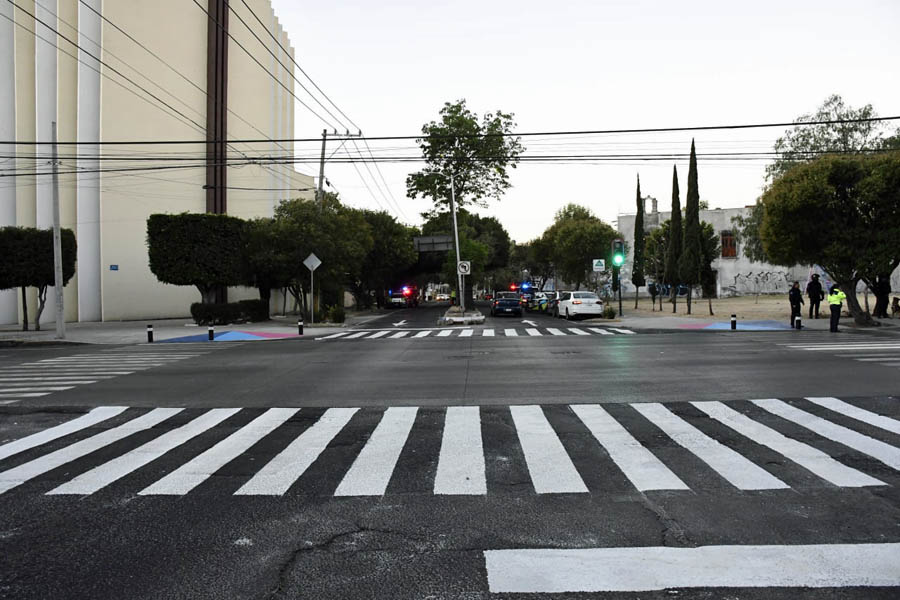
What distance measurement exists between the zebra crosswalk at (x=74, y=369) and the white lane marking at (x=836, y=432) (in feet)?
39.7

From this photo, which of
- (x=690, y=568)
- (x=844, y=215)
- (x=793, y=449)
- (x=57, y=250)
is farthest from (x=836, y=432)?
(x=57, y=250)

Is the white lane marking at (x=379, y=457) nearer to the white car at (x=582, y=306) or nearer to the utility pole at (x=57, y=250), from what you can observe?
the utility pole at (x=57, y=250)

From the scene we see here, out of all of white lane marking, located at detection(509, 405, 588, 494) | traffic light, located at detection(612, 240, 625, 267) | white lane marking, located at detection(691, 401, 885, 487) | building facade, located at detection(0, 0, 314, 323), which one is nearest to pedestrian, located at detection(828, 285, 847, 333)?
traffic light, located at detection(612, 240, 625, 267)

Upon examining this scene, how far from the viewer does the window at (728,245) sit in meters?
60.6

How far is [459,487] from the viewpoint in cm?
550

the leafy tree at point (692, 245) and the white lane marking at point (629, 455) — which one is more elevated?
the leafy tree at point (692, 245)

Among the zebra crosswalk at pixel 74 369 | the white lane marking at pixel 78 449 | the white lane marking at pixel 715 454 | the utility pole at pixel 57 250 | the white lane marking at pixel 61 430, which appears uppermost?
the utility pole at pixel 57 250

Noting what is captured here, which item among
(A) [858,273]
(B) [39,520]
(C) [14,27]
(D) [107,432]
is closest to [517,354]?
(D) [107,432]

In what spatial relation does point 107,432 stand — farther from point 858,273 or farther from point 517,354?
point 858,273

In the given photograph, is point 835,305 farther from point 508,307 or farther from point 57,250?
point 57,250

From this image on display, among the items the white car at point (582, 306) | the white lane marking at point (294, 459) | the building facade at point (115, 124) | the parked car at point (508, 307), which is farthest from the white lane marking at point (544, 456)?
the parked car at point (508, 307)

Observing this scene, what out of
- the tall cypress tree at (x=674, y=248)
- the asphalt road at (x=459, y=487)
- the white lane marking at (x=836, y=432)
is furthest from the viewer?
the tall cypress tree at (x=674, y=248)

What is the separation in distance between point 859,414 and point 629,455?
13.1 ft

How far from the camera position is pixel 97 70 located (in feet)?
110
